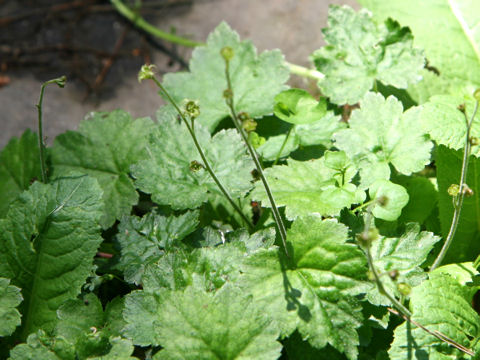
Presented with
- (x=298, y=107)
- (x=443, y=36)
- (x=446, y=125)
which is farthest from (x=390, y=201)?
(x=443, y=36)

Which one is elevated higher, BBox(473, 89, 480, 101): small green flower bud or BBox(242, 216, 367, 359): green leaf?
BBox(473, 89, 480, 101): small green flower bud

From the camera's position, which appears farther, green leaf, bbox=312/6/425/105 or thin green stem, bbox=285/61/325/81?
thin green stem, bbox=285/61/325/81

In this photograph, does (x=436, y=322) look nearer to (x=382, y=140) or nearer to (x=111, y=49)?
(x=382, y=140)

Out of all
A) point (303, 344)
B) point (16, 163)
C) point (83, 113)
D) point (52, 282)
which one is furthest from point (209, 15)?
point (303, 344)

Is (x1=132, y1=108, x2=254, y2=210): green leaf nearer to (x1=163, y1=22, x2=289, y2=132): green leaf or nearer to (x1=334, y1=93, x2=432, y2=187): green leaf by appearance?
(x1=163, y1=22, x2=289, y2=132): green leaf

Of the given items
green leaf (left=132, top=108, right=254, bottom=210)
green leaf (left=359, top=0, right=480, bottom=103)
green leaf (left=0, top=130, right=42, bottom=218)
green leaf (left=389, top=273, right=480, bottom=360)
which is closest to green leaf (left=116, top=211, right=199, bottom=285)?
green leaf (left=132, top=108, right=254, bottom=210)

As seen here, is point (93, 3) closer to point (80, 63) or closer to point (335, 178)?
point (80, 63)

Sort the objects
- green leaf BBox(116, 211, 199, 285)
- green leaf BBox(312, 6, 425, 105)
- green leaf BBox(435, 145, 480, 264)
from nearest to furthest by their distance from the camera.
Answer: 1. green leaf BBox(116, 211, 199, 285)
2. green leaf BBox(435, 145, 480, 264)
3. green leaf BBox(312, 6, 425, 105)
